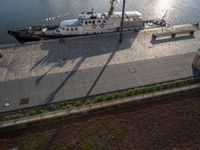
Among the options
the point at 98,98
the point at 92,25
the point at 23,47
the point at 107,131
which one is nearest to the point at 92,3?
the point at 92,25

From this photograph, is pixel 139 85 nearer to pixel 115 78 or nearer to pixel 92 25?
pixel 115 78

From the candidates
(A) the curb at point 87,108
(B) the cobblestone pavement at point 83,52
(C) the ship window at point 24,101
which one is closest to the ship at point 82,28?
(B) the cobblestone pavement at point 83,52

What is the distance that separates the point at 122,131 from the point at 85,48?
14.7 metres

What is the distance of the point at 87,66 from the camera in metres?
28.3

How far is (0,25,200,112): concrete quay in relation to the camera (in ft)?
80.3

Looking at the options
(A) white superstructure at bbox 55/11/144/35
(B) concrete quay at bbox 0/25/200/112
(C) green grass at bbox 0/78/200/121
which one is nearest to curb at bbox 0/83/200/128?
(C) green grass at bbox 0/78/200/121

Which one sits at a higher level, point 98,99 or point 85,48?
point 85,48

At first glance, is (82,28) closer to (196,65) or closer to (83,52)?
(83,52)

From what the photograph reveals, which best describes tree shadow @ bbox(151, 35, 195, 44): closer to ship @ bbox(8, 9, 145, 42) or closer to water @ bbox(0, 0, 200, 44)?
ship @ bbox(8, 9, 145, 42)

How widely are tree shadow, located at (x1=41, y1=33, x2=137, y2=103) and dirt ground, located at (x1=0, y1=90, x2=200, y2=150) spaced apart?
7610 millimetres

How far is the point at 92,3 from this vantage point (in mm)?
56094

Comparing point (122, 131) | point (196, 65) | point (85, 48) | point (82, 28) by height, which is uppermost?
point (82, 28)

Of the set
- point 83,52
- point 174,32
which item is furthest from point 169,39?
point 83,52

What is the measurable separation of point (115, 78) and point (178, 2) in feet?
120
